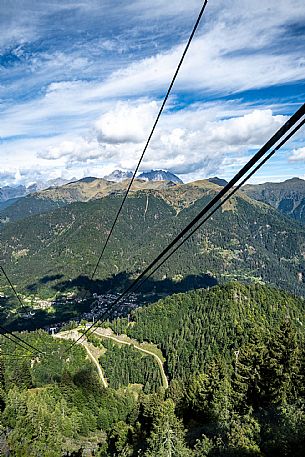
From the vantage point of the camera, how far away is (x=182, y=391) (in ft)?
181

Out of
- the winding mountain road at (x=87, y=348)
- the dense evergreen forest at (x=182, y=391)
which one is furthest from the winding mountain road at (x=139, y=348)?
the winding mountain road at (x=87, y=348)

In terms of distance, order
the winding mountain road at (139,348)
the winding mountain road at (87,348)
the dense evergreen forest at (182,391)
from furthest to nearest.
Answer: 1. the winding mountain road at (139,348)
2. the winding mountain road at (87,348)
3. the dense evergreen forest at (182,391)

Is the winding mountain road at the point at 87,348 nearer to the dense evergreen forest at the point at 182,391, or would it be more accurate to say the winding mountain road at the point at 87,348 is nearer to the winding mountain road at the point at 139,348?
the dense evergreen forest at the point at 182,391

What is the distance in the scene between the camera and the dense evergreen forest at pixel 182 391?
2319cm

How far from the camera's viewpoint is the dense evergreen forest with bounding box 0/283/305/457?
76.1 ft

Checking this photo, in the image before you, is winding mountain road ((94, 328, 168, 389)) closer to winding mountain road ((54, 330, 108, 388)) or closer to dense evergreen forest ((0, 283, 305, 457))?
dense evergreen forest ((0, 283, 305, 457))

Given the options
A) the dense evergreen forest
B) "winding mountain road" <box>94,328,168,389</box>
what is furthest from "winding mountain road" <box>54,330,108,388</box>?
"winding mountain road" <box>94,328,168,389</box>

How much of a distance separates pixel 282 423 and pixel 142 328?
122068 millimetres

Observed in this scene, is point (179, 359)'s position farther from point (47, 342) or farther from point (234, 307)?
A: point (47, 342)

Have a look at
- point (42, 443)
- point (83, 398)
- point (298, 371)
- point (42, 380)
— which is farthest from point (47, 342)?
point (298, 371)

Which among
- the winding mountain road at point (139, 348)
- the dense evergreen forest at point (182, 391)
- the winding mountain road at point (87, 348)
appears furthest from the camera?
the winding mountain road at point (139, 348)

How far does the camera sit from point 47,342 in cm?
11631

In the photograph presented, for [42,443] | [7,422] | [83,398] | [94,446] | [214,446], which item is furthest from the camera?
[83,398]

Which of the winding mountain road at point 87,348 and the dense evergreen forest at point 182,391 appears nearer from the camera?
the dense evergreen forest at point 182,391
